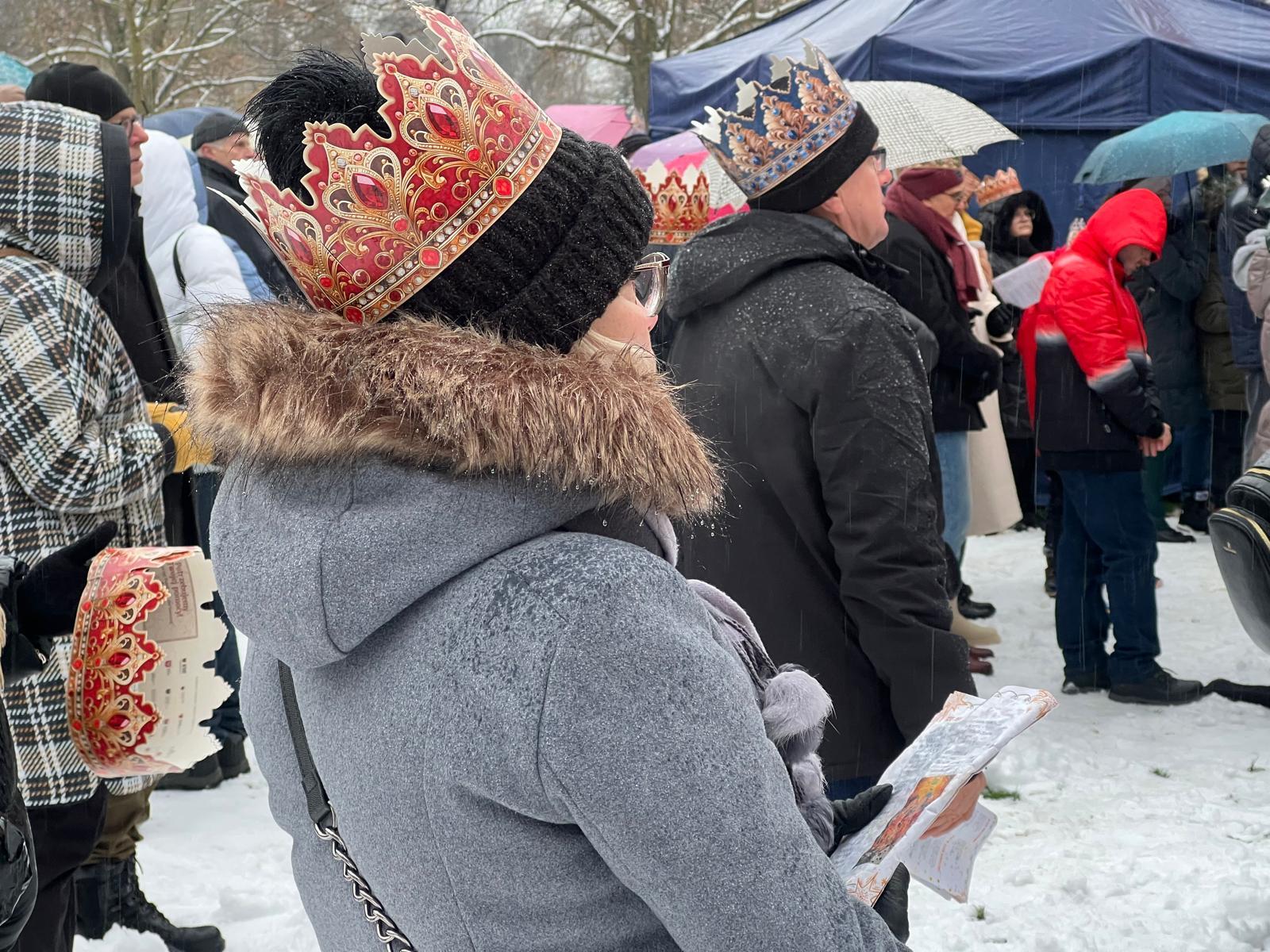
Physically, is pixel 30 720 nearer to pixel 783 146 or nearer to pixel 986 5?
pixel 783 146

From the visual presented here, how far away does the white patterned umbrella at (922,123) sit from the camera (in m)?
A: 5.43

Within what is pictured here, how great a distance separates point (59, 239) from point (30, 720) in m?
0.96

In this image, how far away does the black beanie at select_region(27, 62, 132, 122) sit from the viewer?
4.33 meters

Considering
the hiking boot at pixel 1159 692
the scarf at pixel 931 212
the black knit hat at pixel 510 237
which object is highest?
the black knit hat at pixel 510 237

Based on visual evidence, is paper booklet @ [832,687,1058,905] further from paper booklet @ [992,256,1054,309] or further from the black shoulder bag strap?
paper booklet @ [992,256,1054,309]

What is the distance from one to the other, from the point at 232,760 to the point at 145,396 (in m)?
1.43

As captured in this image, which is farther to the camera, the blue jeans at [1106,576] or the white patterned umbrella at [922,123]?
the white patterned umbrella at [922,123]

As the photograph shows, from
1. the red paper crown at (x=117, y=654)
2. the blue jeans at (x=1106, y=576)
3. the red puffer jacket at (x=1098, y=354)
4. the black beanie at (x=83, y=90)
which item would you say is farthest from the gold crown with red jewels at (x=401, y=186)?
the blue jeans at (x=1106, y=576)

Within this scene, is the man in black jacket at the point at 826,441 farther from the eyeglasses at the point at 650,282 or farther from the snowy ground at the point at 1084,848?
the snowy ground at the point at 1084,848

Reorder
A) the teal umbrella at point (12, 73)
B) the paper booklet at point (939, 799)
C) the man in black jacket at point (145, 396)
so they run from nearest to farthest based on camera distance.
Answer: the paper booklet at point (939, 799) → the man in black jacket at point (145, 396) → the teal umbrella at point (12, 73)

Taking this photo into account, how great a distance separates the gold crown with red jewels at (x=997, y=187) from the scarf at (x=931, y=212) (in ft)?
8.13

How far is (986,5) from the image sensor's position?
897cm

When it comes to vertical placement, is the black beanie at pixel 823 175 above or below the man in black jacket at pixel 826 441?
above

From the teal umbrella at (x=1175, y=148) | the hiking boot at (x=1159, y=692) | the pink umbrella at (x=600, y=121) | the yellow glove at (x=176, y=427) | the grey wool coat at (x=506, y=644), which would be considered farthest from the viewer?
the pink umbrella at (x=600, y=121)
